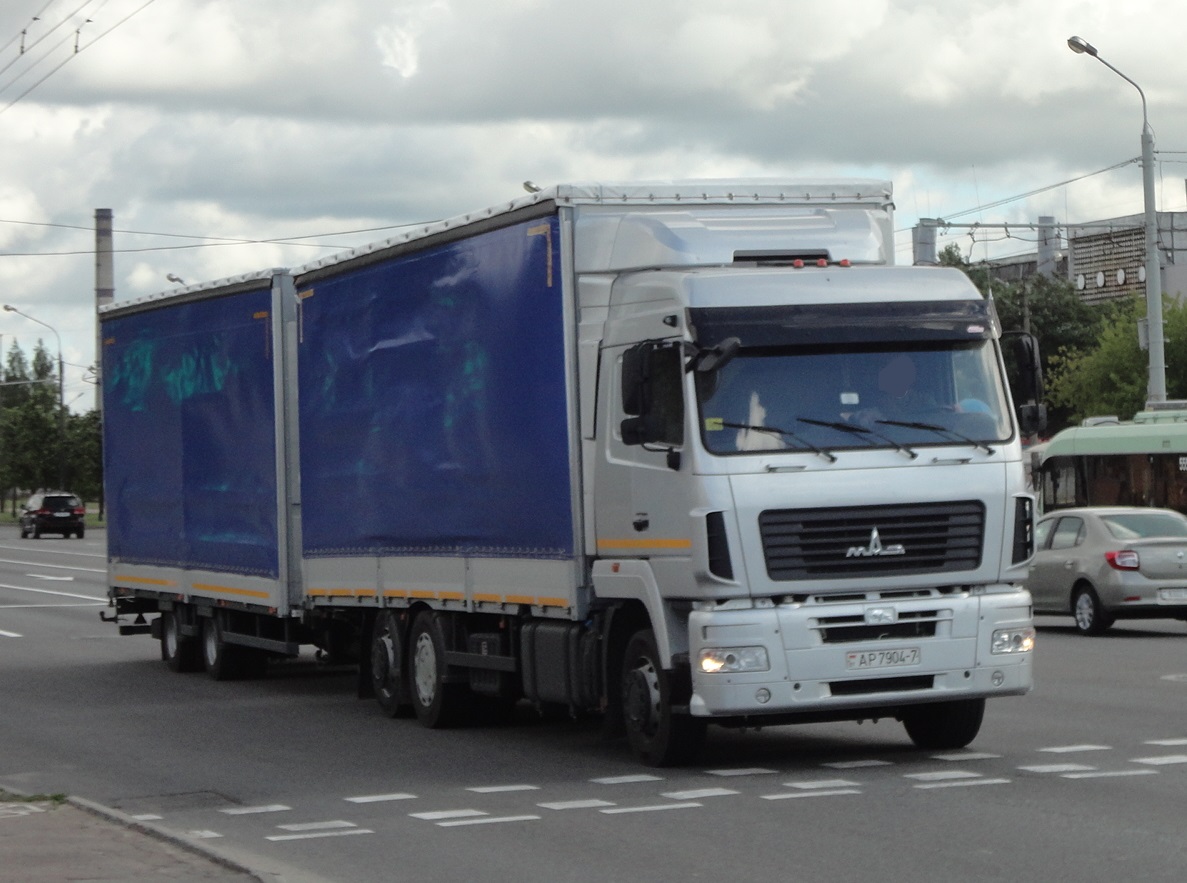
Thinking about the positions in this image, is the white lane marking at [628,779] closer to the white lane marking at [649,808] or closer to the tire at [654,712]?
the tire at [654,712]

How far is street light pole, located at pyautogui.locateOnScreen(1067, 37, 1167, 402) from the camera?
37.5 meters

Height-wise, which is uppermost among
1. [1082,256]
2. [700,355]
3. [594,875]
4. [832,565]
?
[1082,256]

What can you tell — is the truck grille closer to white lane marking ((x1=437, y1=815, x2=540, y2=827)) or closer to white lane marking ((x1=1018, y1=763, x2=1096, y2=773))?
white lane marking ((x1=1018, y1=763, x2=1096, y2=773))

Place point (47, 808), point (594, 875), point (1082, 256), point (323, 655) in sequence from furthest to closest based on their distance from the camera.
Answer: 1. point (1082, 256)
2. point (323, 655)
3. point (47, 808)
4. point (594, 875)

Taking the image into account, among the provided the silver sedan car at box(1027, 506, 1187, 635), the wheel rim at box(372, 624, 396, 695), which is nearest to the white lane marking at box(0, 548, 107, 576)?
the silver sedan car at box(1027, 506, 1187, 635)

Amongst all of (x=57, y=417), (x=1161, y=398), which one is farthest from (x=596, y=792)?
(x=57, y=417)

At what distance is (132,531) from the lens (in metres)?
21.9

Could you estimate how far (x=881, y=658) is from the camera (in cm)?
1190

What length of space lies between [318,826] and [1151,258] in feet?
97.0

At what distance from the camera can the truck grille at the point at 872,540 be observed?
38.5 ft

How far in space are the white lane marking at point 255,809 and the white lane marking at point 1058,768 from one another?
4100 millimetres

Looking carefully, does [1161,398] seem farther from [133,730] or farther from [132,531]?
[133,730]

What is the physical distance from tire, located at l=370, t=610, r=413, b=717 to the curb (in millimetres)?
4541

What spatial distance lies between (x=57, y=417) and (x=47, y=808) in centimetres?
9324
